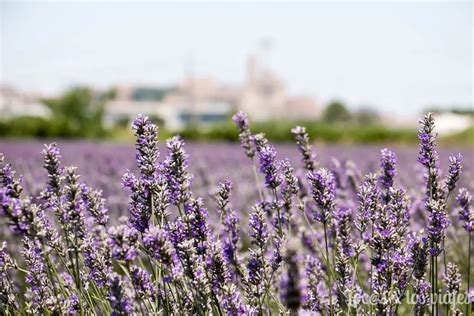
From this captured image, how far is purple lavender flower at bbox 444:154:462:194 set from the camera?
6.99 feet

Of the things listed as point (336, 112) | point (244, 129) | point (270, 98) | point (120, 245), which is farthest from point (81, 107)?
point (270, 98)

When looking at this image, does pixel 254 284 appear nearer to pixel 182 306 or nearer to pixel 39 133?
pixel 182 306

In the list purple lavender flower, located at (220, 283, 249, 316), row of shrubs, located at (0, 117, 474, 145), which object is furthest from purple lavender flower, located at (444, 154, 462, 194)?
row of shrubs, located at (0, 117, 474, 145)

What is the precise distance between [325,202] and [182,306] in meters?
0.64

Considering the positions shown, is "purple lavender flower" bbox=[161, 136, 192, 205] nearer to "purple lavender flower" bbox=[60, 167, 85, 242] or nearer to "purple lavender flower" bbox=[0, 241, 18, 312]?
"purple lavender flower" bbox=[60, 167, 85, 242]

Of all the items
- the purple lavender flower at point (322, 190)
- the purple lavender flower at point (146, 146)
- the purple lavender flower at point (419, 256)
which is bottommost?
the purple lavender flower at point (419, 256)

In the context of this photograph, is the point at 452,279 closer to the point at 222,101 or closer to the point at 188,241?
the point at 188,241

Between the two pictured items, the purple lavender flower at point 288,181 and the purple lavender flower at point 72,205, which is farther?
the purple lavender flower at point 288,181

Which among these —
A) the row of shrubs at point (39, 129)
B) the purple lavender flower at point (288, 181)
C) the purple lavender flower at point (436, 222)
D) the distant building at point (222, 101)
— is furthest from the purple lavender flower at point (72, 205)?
the distant building at point (222, 101)

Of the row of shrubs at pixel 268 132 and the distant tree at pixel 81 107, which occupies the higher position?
the distant tree at pixel 81 107

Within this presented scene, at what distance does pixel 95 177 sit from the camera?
6.46 metres

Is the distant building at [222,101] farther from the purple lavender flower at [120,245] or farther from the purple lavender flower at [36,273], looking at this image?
the purple lavender flower at [120,245]

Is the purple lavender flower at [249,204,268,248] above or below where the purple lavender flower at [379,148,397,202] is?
below

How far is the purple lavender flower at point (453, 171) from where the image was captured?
213 centimetres
